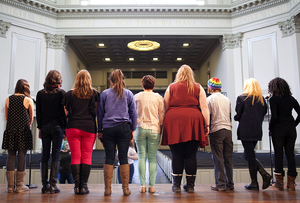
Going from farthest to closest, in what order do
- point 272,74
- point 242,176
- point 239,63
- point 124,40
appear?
1. point 124,40
2. point 239,63
3. point 272,74
4. point 242,176

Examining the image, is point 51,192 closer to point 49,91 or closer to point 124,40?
point 49,91

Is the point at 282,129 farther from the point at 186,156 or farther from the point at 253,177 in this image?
the point at 186,156

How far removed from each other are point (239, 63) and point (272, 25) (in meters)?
2.57

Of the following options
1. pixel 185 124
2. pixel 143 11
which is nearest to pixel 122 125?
pixel 185 124

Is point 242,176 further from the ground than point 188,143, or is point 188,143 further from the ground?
point 188,143

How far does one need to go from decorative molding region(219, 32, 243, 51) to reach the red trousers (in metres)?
13.2

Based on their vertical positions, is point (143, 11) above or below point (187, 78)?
above

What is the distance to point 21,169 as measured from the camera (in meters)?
3.74

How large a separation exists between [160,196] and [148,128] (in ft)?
3.08

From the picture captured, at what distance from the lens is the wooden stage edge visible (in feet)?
10.7

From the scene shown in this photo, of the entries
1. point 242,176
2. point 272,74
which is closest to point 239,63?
point 272,74

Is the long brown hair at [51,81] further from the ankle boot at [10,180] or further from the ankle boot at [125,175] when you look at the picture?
the ankle boot at [125,175]

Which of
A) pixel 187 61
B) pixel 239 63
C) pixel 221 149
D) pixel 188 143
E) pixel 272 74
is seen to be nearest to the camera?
pixel 188 143

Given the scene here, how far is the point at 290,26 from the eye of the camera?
1281 centimetres
